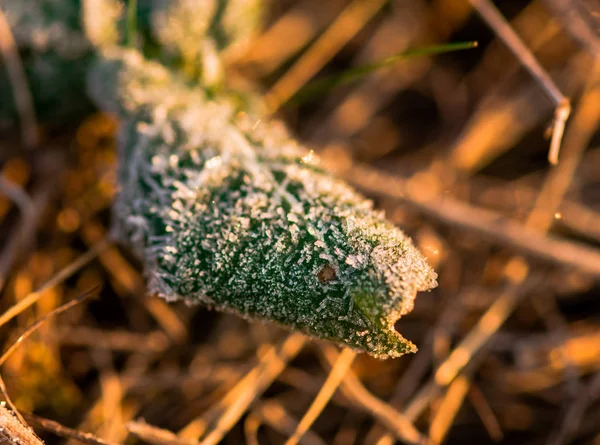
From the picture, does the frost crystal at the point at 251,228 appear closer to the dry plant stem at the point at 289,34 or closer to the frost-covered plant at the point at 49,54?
the frost-covered plant at the point at 49,54

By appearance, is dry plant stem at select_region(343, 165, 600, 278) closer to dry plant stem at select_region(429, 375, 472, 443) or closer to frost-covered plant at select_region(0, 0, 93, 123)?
dry plant stem at select_region(429, 375, 472, 443)

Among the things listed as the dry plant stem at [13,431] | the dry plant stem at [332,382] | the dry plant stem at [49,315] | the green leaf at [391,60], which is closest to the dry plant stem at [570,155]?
the green leaf at [391,60]

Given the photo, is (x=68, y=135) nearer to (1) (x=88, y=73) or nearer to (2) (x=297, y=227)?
(1) (x=88, y=73)

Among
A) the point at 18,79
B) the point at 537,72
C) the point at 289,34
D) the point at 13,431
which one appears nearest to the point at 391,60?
the point at 537,72

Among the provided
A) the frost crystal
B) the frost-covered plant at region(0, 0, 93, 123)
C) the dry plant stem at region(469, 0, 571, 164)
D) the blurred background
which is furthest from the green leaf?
the frost-covered plant at region(0, 0, 93, 123)

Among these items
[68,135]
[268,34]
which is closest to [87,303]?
[68,135]

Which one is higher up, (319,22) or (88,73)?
(319,22)
